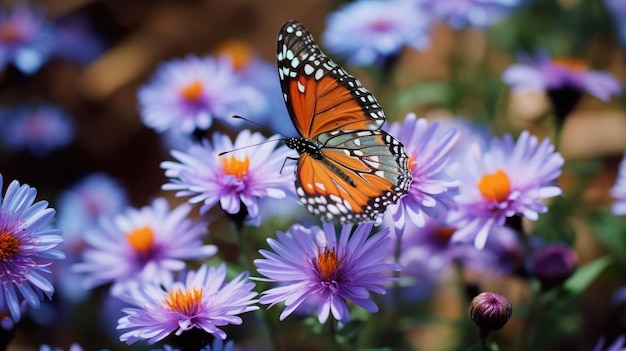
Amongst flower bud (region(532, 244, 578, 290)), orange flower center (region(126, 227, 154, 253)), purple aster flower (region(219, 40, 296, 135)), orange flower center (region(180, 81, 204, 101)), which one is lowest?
flower bud (region(532, 244, 578, 290))

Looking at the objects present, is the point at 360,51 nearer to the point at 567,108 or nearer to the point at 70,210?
the point at 567,108

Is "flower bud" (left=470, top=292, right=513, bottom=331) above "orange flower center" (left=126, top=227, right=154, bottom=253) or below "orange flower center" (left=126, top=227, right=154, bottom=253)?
below

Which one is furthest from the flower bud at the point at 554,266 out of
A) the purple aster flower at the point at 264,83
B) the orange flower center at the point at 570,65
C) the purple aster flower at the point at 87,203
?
the purple aster flower at the point at 87,203

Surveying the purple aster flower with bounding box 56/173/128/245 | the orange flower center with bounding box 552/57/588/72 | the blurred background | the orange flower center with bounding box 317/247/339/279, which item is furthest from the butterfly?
the purple aster flower with bounding box 56/173/128/245

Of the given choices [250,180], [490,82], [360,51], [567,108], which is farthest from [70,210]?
[567,108]

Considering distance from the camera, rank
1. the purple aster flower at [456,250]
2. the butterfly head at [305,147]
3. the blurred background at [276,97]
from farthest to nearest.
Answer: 1. the blurred background at [276,97]
2. the purple aster flower at [456,250]
3. the butterfly head at [305,147]

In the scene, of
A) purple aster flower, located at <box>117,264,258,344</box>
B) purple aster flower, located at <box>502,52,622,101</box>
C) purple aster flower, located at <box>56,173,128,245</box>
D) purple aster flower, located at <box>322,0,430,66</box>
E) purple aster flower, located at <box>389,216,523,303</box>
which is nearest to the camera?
purple aster flower, located at <box>117,264,258,344</box>

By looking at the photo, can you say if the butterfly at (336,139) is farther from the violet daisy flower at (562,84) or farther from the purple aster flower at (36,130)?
the purple aster flower at (36,130)

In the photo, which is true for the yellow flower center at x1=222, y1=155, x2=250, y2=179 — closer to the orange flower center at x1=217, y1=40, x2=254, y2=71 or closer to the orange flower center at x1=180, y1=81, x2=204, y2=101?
the orange flower center at x1=180, y1=81, x2=204, y2=101
